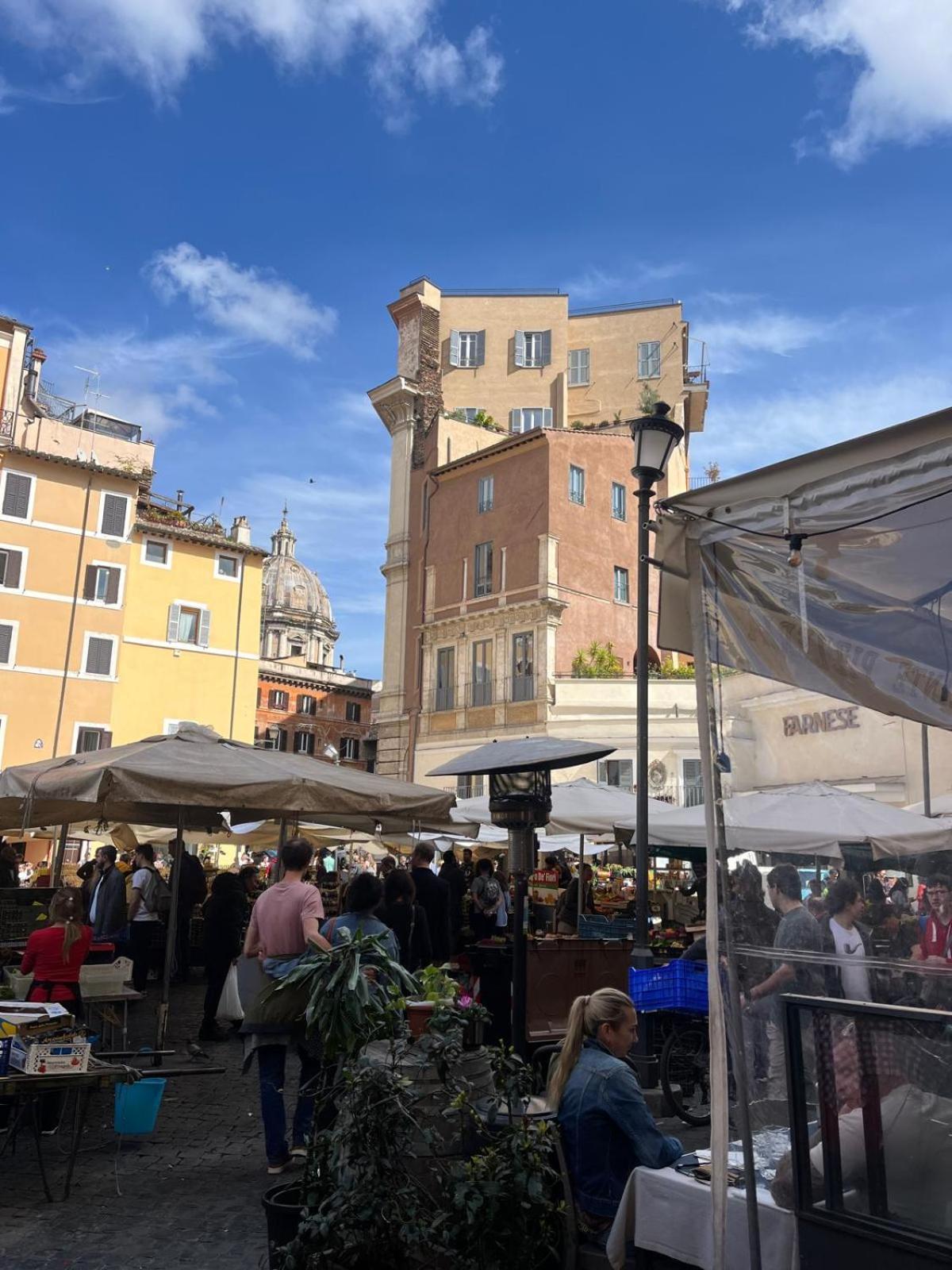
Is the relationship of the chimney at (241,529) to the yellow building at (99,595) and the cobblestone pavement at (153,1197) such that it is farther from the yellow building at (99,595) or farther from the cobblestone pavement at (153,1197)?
the cobblestone pavement at (153,1197)

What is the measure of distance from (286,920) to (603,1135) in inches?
106

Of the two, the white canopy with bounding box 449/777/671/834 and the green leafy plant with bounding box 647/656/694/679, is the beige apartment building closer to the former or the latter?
the green leafy plant with bounding box 647/656/694/679

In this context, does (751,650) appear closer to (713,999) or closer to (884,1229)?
(713,999)

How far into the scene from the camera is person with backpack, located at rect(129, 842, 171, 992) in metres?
11.4

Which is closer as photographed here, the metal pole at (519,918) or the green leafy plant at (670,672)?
the metal pole at (519,918)

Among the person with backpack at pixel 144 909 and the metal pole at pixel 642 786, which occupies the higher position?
the metal pole at pixel 642 786

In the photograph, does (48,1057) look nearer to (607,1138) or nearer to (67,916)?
(67,916)

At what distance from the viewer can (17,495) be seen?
34375 mm

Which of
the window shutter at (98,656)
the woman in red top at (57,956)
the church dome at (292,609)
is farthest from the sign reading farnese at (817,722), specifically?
the church dome at (292,609)

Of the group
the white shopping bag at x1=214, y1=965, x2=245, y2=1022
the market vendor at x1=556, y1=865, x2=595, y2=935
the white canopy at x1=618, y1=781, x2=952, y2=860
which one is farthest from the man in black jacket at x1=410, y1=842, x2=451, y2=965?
the white canopy at x1=618, y1=781, x2=952, y2=860

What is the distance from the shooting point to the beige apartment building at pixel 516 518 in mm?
33469

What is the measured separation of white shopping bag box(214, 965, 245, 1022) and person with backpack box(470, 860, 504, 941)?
125 inches

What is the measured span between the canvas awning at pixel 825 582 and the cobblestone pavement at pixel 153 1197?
3.41m

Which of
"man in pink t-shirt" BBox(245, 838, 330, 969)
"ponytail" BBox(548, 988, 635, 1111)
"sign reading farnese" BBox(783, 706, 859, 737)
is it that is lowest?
"ponytail" BBox(548, 988, 635, 1111)
